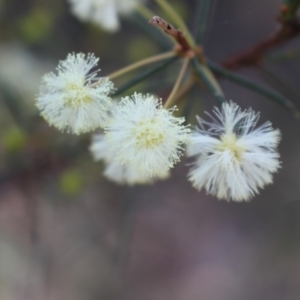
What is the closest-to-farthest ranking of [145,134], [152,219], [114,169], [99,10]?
[145,134] → [114,169] → [99,10] → [152,219]

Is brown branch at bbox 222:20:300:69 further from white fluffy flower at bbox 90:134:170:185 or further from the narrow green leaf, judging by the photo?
white fluffy flower at bbox 90:134:170:185

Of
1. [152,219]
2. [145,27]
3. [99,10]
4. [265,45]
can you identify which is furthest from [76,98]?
[152,219]

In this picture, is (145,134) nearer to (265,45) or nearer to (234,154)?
(234,154)

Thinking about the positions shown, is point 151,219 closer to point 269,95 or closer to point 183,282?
point 183,282

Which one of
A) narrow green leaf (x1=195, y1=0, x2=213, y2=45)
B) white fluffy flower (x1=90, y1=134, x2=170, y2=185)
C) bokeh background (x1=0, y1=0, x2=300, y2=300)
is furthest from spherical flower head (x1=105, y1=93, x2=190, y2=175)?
bokeh background (x1=0, y1=0, x2=300, y2=300)

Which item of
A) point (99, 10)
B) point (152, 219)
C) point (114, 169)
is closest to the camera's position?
point (114, 169)

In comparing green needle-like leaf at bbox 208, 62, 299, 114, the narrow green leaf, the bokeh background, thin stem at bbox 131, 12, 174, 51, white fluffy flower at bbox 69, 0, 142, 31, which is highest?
the bokeh background
